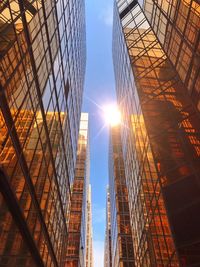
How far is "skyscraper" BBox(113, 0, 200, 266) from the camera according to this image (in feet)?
46.3

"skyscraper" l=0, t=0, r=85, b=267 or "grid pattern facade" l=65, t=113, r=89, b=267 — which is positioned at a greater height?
"grid pattern facade" l=65, t=113, r=89, b=267

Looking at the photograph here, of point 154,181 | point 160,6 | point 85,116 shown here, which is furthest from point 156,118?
point 85,116

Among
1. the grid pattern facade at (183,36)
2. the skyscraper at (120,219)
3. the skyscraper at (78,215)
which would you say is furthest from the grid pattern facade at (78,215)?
the grid pattern facade at (183,36)

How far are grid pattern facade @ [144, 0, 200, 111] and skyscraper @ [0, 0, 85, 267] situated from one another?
9.81 meters

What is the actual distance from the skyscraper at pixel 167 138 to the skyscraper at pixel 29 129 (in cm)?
767

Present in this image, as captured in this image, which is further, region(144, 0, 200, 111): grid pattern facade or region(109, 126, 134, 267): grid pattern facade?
region(109, 126, 134, 267): grid pattern facade

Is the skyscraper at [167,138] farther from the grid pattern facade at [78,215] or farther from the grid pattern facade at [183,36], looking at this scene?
the grid pattern facade at [78,215]

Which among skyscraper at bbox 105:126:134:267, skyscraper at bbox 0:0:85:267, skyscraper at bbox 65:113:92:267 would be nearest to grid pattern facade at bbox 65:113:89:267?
skyscraper at bbox 65:113:92:267

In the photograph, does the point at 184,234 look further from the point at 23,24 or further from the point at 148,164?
the point at 23,24

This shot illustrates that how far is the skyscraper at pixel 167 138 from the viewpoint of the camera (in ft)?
46.3

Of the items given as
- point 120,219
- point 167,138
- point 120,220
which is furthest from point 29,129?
point 120,219

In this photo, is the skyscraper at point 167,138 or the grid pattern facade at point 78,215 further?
the grid pattern facade at point 78,215

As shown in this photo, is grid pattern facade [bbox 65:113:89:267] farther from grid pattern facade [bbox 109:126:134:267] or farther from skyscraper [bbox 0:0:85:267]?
skyscraper [bbox 0:0:85:267]

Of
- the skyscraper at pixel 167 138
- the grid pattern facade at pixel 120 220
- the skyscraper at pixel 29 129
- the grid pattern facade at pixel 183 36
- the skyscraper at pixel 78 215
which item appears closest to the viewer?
the skyscraper at pixel 29 129
